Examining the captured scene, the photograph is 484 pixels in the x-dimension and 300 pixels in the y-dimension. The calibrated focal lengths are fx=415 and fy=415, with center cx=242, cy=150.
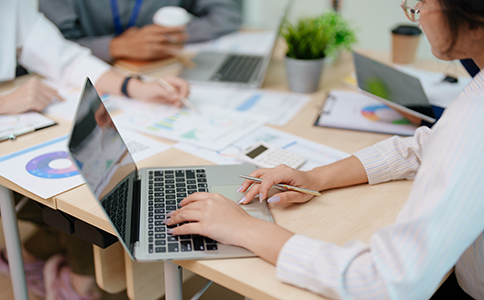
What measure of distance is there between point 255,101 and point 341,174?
566 mm

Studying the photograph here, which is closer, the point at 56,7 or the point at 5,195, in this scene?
the point at 5,195

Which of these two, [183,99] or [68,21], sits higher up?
[68,21]

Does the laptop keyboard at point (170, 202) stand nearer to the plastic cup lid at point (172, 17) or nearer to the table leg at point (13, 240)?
the table leg at point (13, 240)

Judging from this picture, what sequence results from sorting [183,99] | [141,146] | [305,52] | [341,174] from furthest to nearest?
[305,52] < [183,99] < [141,146] < [341,174]

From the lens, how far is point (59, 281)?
4.85 feet

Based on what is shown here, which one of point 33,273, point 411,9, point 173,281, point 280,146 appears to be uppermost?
point 411,9

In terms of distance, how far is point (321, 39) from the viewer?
1.35 metres

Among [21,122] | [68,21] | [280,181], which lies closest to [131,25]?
[68,21]

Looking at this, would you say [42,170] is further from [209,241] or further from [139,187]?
[209,241]

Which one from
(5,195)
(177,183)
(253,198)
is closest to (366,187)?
(253,198)

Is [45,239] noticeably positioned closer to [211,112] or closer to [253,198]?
[211,112]

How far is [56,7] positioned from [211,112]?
0.91 metres

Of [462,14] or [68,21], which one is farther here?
[68,21]

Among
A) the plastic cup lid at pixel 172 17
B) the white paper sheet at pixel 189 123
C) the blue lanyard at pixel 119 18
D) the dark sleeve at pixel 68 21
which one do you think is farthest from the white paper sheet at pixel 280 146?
the blue lanyard at pixel 119 18
